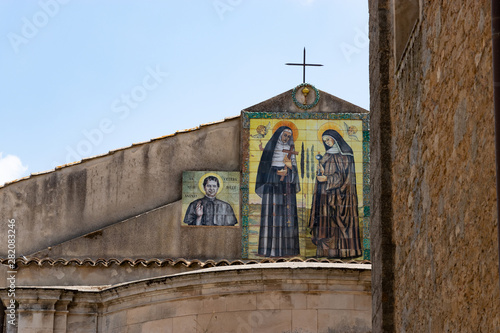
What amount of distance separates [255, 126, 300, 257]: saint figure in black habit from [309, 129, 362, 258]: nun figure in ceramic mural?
0.39m

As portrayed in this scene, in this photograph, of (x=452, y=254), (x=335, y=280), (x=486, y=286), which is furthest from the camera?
(x=335, y=280)

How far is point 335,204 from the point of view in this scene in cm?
2078

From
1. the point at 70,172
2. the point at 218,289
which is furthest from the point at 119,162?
the point at 218,289

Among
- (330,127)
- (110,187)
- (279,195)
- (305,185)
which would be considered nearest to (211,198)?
(279,195)

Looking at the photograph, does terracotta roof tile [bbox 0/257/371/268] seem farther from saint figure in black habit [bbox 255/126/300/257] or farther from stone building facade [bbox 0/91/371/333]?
saint figure in black habit [bbox 255/126/300/257]

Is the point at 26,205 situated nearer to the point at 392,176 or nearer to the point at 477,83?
the point at 392,176

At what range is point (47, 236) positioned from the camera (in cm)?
2097

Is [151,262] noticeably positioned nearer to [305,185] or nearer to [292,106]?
[305,185]

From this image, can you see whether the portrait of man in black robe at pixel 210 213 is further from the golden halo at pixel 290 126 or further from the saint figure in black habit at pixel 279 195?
the golden halo at pixel 290 126

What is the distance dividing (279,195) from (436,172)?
12986 mm

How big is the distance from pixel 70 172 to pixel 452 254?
48.1ft

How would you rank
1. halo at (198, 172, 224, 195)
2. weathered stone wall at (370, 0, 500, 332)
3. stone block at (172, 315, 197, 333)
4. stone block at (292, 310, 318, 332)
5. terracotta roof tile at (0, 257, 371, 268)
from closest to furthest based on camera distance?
weathered stone wall at (370, 0, 500, 332) < stone block at (292, 310, 318, 332) < stone block at (172, 315, 197, 333) < terracotta roof tile at (0, 257, 371, 268) < halo at (198, 172, 224, 195)

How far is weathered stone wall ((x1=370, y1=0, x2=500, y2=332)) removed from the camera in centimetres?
664

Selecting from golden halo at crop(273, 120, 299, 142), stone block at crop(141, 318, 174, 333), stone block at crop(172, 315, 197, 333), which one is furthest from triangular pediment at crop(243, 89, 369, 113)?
stone block at crop(172, 315, 197, 333)
